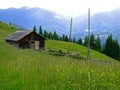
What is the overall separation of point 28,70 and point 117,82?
293cm

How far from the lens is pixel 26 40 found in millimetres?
74438

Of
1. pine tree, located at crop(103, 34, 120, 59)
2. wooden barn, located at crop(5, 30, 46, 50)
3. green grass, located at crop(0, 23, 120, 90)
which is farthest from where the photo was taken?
pine tree, located at crop(103, 34, 120, 59)

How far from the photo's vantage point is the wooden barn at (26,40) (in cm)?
7362

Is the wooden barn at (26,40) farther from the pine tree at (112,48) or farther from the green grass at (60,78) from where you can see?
the green grass at (60,78)

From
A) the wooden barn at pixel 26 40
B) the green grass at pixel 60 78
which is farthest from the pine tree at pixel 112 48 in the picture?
the green grass at pixel 60 78

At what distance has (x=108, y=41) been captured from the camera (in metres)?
114

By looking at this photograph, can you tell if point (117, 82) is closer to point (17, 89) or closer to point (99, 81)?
point (99, 81)

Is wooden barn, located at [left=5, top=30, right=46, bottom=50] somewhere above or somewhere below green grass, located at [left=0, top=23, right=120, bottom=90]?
above

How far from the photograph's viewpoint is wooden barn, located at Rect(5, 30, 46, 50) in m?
73.6

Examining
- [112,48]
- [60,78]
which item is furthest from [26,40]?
[60,78]

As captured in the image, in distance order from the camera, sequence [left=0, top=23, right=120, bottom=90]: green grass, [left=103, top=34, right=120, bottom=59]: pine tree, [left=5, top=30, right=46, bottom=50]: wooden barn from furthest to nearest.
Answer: [left=103, top=34, right=120, bottom=59]: pine tree, [left=5, top=30, right=46, bottom=50]: wooden barn, [left=0, top=23, right=120, bottom=90]: green grass

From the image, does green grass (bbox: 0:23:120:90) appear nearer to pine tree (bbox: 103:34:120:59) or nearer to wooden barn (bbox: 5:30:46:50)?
wooden barn (bbox: 5:30:46:50)

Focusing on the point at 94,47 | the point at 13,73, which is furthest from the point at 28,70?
the point at 94,47

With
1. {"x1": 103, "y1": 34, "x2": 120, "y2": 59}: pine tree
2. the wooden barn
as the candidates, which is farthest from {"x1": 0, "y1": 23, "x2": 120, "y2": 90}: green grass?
{"x1": 103, "y1": 34, "x2": 120, "y2": 59}: pine tree
